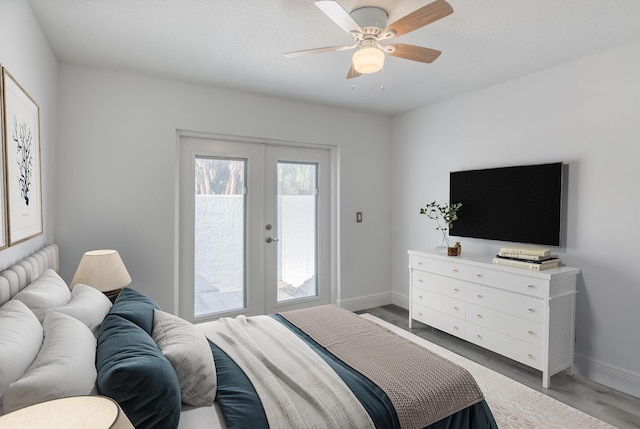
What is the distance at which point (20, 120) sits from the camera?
184cm

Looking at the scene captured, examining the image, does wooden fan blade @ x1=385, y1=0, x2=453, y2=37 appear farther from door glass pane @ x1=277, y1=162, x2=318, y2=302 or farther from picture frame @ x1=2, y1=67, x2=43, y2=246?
door glass pane @ x1=277, y1=162, x2=318, y2=302

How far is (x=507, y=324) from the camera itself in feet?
9.17

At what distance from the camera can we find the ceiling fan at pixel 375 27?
5.57 ft

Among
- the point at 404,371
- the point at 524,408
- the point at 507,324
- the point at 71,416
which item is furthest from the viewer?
the point at 507,324

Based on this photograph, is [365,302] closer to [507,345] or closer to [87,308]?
[507,345]

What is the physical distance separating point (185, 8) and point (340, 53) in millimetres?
1116

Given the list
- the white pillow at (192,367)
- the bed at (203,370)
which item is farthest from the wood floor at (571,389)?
the white pillow at (192,367)

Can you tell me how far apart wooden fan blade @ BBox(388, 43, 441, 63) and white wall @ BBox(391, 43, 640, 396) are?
4.64ft

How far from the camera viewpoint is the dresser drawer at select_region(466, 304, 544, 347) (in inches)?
103

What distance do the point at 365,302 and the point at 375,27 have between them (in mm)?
3243

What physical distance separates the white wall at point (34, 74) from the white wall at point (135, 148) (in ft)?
0.48

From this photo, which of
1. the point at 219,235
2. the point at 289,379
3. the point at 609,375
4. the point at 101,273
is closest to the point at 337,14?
the point at 289,379

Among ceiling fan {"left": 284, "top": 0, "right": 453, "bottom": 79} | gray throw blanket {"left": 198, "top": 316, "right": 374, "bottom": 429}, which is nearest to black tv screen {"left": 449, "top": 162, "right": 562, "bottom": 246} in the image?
Answer: ceiling fan {"left": 284, "top": 0, "right": 453, "bottom": 79}

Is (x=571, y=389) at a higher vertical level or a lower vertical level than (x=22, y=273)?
lower
